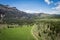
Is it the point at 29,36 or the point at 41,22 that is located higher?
the point at 41,22

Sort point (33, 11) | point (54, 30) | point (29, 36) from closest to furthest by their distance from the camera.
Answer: point (54, 30), point (29, 36), point (33, 11)

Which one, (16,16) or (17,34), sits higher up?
(16,16)

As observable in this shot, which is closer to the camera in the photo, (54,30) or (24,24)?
(54,30)

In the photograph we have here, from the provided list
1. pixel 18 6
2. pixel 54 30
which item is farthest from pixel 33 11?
pixel 54 30

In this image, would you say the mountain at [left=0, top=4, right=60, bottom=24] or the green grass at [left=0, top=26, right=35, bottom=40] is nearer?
the green grass at [left=0, top=26, right=35, bottom=40]

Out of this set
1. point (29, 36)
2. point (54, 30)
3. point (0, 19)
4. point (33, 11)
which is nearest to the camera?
point (54, 30)

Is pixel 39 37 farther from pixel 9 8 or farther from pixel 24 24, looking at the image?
pixel 9 8
